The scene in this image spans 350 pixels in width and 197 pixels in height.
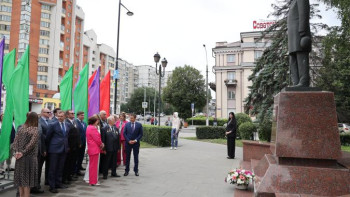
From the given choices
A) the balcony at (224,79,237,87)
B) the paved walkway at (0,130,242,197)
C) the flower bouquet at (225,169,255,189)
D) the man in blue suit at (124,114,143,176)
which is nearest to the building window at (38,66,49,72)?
the balcony at (224,79,237,87)

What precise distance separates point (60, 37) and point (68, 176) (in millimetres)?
59526

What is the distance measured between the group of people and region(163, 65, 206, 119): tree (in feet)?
137

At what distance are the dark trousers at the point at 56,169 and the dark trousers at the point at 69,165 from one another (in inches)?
19.4

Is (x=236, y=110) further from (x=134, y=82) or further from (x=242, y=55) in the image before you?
(x=134, y=82)

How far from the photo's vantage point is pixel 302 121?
484 centimetres

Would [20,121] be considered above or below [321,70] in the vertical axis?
below

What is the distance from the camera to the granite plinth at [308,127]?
4648 millimetres

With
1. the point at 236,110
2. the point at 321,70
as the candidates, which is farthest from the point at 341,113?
the point at 236,110

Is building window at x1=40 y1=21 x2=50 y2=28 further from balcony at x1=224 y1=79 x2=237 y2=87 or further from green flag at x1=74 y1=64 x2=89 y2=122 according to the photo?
green flag at x1=74 y1=64 x2=89 y2=122

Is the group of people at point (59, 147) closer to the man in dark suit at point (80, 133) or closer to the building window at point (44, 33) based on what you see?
the man in dark suit at point (80, 133)

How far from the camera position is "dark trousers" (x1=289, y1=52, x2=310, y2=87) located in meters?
5.38

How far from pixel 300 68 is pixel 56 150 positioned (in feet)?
19.3

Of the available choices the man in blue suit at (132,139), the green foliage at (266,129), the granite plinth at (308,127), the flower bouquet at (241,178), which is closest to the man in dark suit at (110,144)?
the man in blue suit at (132,139)

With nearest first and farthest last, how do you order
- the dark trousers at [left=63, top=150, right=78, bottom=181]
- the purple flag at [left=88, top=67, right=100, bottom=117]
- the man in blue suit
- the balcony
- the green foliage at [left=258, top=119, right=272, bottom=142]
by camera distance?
the dark trousers at [left=63, top=150, right=78, bottom=181] < the man in blue suit < the purple flag at [left=88, top=67, right=100, bottom=117] < the green foliage at [left=258, top=119, right=272, bottom=142] < the balcony
